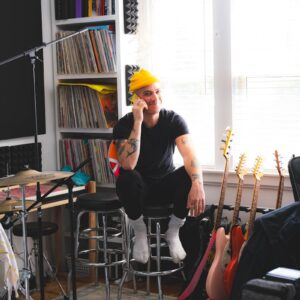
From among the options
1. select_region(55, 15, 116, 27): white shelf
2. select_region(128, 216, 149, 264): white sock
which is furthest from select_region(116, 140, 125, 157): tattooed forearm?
select_region(55, 15, 116, 27): white shelf

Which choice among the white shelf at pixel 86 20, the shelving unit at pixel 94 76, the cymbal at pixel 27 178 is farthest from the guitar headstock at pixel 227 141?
the white shelf at pixel 86 20

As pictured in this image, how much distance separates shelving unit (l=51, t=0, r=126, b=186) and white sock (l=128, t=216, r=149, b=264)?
2.86ft

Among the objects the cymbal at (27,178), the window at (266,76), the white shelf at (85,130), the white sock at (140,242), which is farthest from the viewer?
the white shelf at (85,130)

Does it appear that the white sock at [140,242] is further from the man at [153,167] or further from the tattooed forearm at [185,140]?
the tattooed forearm at [185,140]

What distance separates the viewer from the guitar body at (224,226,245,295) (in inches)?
143

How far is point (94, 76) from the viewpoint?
4.71 metres

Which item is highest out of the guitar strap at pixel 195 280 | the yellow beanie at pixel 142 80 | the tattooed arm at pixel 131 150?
the yellow beanie at pixel 142 80

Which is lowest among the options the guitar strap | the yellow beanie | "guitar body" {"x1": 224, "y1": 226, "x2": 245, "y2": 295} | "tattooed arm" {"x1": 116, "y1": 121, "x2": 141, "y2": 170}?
the guitar strap

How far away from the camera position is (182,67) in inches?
181

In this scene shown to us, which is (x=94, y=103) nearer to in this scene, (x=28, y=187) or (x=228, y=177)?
(x=28, y=187)

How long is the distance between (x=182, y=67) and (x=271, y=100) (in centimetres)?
67

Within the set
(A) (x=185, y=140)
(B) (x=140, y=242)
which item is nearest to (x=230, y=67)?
(A) (x=185, y=140)

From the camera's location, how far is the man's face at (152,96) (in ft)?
13.2

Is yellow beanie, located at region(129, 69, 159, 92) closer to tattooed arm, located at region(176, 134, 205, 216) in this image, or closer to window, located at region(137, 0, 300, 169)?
tattooed arm, located at region(176, 134, 205, 216)
